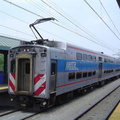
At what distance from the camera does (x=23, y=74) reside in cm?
938

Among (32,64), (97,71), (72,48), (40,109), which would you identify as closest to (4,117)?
(40,109)

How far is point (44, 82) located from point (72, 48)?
11.0 feet

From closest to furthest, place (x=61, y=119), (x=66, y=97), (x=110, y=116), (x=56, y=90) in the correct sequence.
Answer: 1. (x=61, y=119)
2. (x=110, y=116)
3. (x=56, y=90)
4. (x=66, y=97)

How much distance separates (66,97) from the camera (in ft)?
36.9

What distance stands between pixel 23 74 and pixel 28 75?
0.25 m

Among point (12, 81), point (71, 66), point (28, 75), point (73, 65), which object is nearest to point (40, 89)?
point (28, 75)

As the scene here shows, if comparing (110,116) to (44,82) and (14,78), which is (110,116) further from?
(14,78)

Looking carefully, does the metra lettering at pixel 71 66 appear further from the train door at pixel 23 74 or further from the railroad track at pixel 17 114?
the railroad track at pixel 17 114

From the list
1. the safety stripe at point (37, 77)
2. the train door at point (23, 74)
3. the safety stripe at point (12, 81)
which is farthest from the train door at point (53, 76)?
the safety stripe at point (12, 81)

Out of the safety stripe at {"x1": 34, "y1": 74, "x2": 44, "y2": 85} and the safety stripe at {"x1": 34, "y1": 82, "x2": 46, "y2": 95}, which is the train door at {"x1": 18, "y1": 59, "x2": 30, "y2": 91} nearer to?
the safety stripe at {"x1": 34, "y1": 74, "x2": 44, "y2": 85}

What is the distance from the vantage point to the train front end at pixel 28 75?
28.9ft

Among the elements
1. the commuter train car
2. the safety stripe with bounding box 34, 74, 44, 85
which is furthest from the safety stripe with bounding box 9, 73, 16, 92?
the safety stripe with bounding box 34, 74, 44, 85

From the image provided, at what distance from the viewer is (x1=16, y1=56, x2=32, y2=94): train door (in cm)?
925

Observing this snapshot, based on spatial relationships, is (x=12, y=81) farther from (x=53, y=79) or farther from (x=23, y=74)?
(x=53, y=79)
